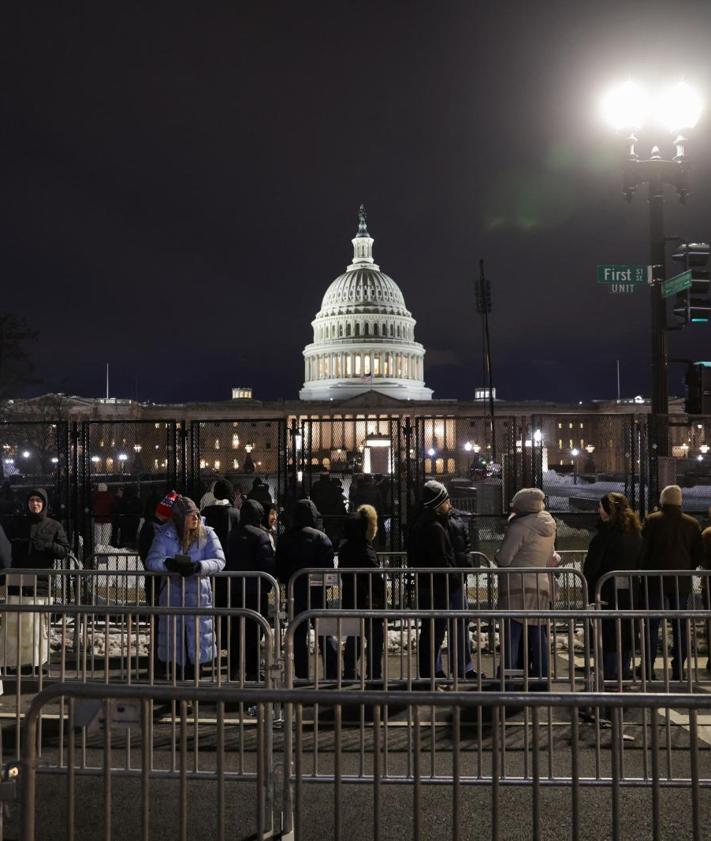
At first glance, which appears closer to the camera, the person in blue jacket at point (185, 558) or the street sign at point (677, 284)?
the person in blue jacket at point (185, 558)

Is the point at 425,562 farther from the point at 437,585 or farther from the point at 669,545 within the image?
the point at 669,545

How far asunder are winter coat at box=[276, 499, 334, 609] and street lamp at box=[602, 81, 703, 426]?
4.85 metres

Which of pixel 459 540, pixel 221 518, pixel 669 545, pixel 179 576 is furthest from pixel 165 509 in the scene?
pixel 669 545

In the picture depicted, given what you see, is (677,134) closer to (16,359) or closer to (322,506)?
(322,506)

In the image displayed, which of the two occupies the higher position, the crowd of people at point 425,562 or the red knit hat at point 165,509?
the red knit hat at point 165,509

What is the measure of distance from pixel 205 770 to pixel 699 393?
7.88 metres

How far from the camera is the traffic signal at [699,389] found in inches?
434

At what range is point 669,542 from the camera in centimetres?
839

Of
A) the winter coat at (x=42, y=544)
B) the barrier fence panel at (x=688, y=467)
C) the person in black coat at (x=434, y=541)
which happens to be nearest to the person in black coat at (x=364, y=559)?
the person in black coat at (x=434, y=541)

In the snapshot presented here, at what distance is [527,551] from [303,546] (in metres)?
2.01

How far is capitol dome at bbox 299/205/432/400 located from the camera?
110 metres

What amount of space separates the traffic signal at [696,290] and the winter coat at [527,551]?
4397 millimetres

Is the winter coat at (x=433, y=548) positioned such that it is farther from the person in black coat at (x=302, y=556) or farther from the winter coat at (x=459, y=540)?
the person in black coat at (x=302, y=556)

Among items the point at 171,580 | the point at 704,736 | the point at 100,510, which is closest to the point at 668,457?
the point at 704,736
